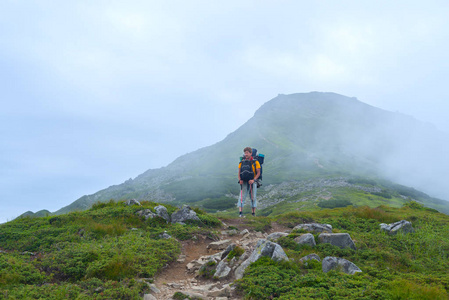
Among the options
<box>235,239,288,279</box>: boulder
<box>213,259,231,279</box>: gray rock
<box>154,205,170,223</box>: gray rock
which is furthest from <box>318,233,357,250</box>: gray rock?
<box>154,205,170,223</box>: gray rock

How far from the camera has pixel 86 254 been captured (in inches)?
348

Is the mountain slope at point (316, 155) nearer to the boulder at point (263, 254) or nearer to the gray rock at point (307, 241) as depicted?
the gray rock at point (307, 241)

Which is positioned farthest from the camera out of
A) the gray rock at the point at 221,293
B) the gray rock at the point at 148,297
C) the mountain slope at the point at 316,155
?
the mountain slope at the point at 316,155

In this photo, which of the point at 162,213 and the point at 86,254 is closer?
the point at 86,254

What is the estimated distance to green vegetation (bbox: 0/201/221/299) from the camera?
6955 millimetres

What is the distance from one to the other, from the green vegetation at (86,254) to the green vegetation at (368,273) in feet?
10.5

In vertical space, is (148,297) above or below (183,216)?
below

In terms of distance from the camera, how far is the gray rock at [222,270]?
847 cm

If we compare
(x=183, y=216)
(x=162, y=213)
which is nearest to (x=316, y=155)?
(x=183, y=216)

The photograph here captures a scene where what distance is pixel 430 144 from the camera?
516 feet

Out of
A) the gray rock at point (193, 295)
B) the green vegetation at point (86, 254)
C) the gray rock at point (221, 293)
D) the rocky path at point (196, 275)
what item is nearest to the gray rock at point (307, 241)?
the rocky path at point (196, 275)

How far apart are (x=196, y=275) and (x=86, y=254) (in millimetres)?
3539

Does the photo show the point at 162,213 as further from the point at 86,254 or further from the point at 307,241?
the point at 307,241

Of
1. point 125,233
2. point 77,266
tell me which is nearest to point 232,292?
point 77,266
